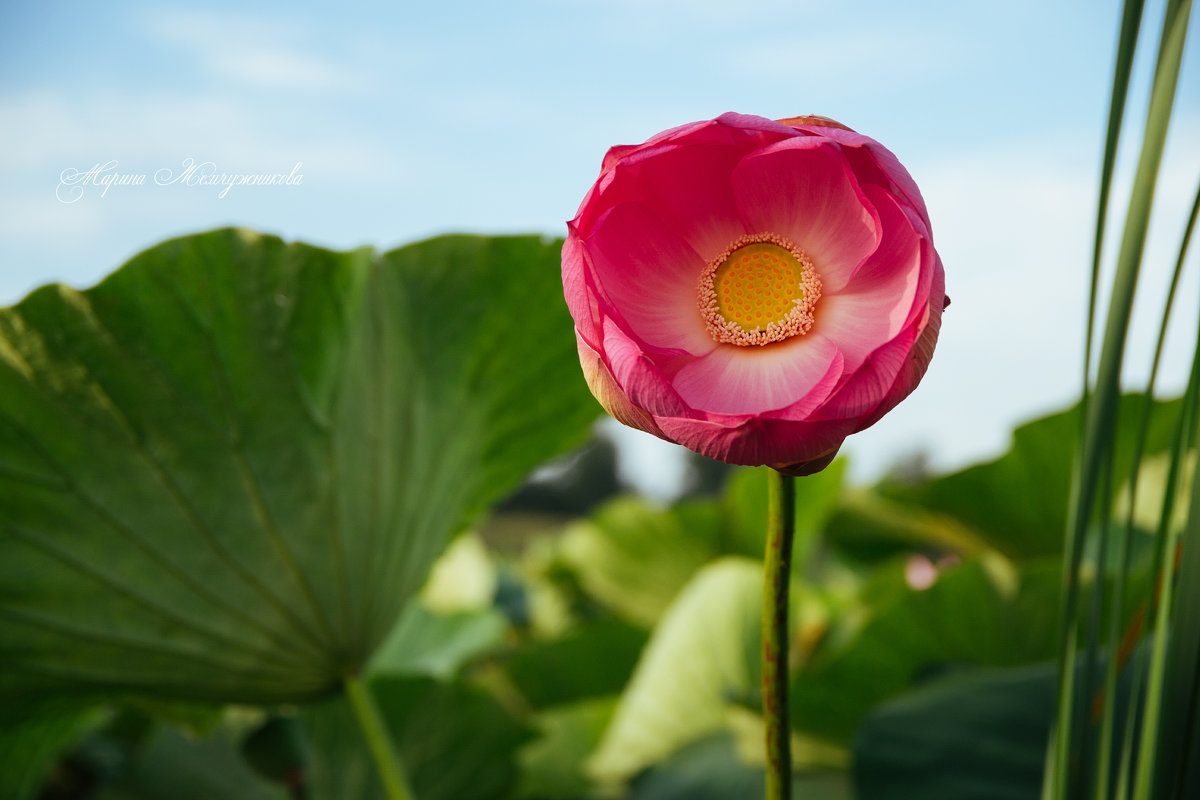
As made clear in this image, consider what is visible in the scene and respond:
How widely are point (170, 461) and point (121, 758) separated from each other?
2.59ft

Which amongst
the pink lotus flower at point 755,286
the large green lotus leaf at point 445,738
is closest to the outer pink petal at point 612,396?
Answer: the pink lotus flower at point 755,286

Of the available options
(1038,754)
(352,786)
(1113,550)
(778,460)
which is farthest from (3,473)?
(1113,550)

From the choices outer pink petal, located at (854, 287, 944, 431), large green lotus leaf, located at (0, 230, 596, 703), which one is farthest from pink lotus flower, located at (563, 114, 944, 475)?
large green lotus leaf, located at (0, 230, 596, 703)

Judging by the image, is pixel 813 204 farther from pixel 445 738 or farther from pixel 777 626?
pixel 445 738

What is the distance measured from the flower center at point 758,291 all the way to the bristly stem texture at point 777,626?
4cm

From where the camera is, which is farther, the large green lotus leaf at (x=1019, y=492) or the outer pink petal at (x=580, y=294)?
the large green lotus leaf at (x=1019, y=492)

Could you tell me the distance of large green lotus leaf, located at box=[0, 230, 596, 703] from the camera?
1.80 ft

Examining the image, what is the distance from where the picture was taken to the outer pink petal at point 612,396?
0.67 feet

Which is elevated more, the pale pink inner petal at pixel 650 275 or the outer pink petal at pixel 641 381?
the pale pink inner petal at pixel 650 275

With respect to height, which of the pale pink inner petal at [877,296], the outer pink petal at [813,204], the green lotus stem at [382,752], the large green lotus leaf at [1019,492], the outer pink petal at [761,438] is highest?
the outer pink petal at [813,204]

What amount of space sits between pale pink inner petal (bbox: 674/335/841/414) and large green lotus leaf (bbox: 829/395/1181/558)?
0.75 meters

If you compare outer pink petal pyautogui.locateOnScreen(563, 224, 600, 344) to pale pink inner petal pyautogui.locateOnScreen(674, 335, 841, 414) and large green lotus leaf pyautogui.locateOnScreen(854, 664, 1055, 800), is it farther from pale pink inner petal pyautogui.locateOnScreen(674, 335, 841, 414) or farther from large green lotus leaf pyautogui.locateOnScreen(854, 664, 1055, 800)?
large green lotus leaf pyautogui.locateOnScreen(854, 664, 1055, 800)

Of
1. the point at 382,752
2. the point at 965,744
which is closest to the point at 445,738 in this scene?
the point at 382,752

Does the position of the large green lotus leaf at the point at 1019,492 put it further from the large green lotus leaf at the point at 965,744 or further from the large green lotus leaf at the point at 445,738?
the large green lotus leaf at the point at 445,738
